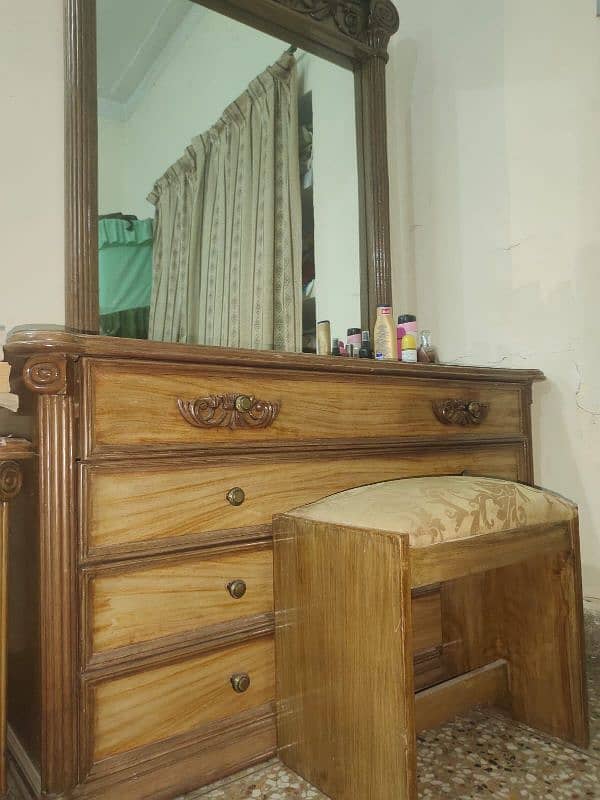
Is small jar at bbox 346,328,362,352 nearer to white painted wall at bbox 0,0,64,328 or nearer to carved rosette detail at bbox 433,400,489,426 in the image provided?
carved rosette detail at bbox 433,400,489,426

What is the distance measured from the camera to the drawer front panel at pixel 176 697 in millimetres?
873

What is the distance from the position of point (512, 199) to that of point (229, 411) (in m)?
1.18

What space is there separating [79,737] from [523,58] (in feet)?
6.41

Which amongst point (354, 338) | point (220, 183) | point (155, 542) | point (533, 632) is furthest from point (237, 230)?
point (533, 632)

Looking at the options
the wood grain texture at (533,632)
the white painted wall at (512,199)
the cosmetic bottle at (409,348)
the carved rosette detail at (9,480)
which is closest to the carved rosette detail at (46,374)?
the carved rosette detail at (9,480)

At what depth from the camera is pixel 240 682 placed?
1.01 m

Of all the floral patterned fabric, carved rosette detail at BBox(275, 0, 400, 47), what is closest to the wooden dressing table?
the floral patterned fabric

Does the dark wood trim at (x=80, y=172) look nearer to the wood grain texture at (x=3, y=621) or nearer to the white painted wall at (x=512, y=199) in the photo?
the wood grain texture at (x=3, y=621)

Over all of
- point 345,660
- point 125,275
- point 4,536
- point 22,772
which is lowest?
point 22,772

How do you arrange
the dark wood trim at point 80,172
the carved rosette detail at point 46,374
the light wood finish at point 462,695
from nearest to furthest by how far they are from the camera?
the carved rosette detail at point 46,374, the light wood finish at point 462,695, the dark wood trim at point 80,172

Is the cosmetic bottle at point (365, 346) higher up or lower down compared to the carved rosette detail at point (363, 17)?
lower down

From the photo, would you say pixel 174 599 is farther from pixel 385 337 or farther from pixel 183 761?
pixel 385 337

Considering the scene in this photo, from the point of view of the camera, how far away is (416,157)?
190 centimetres

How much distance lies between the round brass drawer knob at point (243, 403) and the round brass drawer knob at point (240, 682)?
0.48 metres
